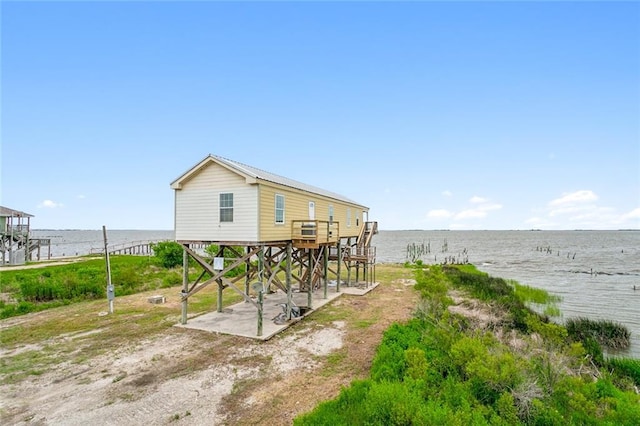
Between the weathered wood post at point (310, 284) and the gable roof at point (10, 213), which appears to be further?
the gable roof at point (10, 213)

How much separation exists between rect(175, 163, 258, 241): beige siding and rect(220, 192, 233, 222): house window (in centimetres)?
17

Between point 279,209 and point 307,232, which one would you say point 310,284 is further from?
point 279,209

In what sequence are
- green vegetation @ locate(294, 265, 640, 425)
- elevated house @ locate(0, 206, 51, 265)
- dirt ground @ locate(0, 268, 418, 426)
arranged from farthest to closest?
elevated house @ locate(0, 206, 51, 265) → dirt ground @ locate(0, 268, 418, 426) → green vegetation @ locate(294, 265, 640, 425)

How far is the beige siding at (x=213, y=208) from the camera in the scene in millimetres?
12836

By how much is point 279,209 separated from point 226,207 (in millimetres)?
2321

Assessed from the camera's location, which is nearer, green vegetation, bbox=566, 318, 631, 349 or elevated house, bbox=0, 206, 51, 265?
green vegetation, bbox=566, 318, 631, 349

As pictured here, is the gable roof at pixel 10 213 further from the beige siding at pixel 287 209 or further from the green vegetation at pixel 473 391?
the green vegetation at pixel 473 391

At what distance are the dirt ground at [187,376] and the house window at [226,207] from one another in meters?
4.77

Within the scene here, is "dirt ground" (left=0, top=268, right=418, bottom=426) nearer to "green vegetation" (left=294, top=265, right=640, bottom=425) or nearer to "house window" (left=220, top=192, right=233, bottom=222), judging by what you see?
"green vegetation" (left=294, top=265, right=640, bottom=425)

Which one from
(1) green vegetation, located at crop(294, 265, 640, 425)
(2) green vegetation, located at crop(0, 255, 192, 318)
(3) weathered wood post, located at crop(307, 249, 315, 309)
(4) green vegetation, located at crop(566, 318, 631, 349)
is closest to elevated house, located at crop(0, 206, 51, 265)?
(2) green vegetation, located at crop(0, 255, 192, 318)

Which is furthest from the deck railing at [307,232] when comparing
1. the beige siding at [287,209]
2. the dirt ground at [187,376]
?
the dirt ground at [187,376]

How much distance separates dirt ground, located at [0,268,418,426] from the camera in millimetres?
7301

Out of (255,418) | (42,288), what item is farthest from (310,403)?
(42,288)

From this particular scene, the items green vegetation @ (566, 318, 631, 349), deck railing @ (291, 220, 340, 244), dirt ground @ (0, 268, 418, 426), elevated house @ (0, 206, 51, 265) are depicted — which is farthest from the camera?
elevated house @ (0, 206, 51, 265)
